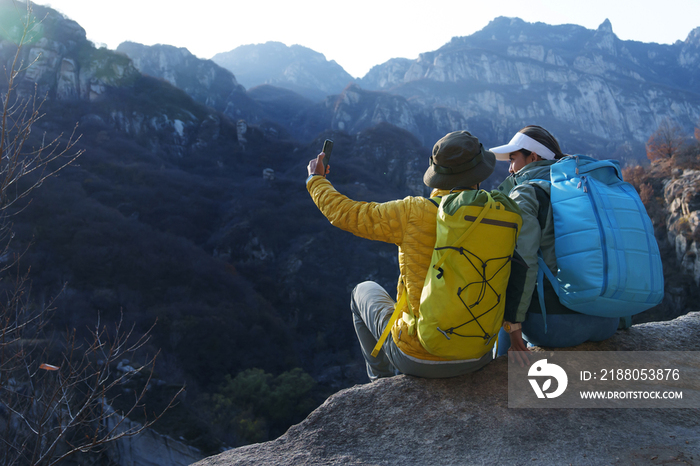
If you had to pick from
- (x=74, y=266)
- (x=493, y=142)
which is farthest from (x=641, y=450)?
(x=493, y=142)

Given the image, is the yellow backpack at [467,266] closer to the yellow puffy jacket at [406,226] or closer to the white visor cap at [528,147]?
the yellow puffy jacket at [406,226]

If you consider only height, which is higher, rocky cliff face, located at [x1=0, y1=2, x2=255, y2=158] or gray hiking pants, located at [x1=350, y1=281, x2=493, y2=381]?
rocky cliff face, located at [x1=0, y1=2, x2=255, y2=158]

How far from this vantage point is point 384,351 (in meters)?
2.24

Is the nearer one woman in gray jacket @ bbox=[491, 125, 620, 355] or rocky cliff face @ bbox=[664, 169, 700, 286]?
woman in gray jacket @ bbox=[491, 125, 620, 355]

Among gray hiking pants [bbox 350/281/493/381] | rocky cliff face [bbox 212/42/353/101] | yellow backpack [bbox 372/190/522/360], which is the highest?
rocky cliff face [bbox 212/42/353/101]

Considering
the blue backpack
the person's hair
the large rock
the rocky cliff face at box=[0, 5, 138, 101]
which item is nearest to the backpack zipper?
the blue backpack

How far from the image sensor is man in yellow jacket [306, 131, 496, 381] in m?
1.81

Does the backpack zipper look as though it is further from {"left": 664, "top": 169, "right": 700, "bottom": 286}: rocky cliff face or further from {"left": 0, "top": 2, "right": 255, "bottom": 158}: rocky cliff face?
{"left": 0, "top": 2, "right": 255, "bottom": 158}: rocky cliff face

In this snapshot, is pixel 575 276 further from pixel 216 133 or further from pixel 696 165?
pixel 216 133

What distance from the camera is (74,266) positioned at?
21.9 meters

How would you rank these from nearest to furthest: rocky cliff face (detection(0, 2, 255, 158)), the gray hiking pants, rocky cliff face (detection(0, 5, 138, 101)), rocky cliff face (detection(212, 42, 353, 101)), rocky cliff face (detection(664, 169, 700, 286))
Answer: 1. the gray hiking pants
2. rocky cliff face (detection(664, 169, 700, 286))
3. rocky cliff face (detection(0, 5, 138, 101))
4. rocky cliff face (detection(0, 2, 255, 158))
5. rocky cliff face (detection(212, 42, 353, 101))

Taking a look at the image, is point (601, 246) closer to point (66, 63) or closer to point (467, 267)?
point (467, 267)

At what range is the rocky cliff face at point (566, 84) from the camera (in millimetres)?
89950

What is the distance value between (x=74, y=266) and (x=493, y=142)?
2795 inches
